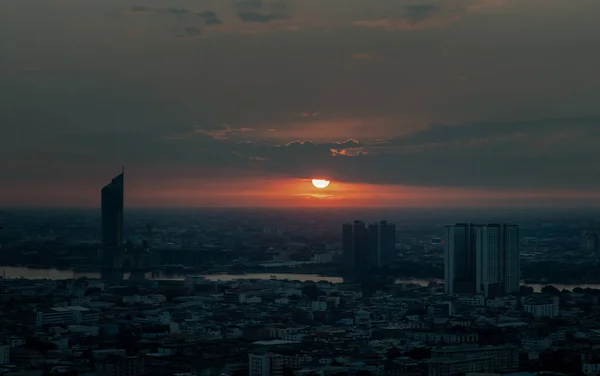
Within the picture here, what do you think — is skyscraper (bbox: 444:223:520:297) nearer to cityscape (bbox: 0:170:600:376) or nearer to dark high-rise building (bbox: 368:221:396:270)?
cityscape (bbox: 0:170:600:376)

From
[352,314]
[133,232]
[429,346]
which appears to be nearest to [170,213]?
[133,232]

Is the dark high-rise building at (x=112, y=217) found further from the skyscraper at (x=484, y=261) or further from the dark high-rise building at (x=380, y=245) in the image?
the skyscraper at (x=484, y=261)

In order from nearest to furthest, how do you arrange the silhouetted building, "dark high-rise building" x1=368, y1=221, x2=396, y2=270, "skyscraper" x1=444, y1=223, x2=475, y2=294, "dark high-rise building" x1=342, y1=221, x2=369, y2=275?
"skyscraper" x1=444, y1=223, x2=475, y2=294, "dark high-rise building" x1=342, y1=221, x2=369, y2=275, "dark high-rise building" x1=368, y1=221, x2=396, y2=270, the silhouetted building

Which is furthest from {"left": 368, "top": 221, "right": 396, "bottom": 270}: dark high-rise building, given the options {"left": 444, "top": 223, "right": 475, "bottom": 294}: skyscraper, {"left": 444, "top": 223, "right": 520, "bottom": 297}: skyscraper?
{"left": 444, "top": 223, "right": 520, "bottom": 297}: skyscraper

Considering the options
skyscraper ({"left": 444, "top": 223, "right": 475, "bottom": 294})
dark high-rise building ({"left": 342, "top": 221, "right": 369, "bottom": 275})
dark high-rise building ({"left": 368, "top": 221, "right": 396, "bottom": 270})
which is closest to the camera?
skyscraper ({"left": 444, "top": 223, "right": 475, "bottom": 294})

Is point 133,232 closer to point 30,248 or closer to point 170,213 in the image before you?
point 30,248

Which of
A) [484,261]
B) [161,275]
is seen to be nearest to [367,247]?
[161,275]
